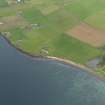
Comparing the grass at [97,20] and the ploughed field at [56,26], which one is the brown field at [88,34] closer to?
the ploughed field at [56,26]

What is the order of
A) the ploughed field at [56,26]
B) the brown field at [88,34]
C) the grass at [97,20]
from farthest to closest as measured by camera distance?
the grass at [97,20] < the brown field at [88,34] < the ploughed field at [56,26]

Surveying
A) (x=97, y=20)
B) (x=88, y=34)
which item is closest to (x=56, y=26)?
(x=88, y=34)

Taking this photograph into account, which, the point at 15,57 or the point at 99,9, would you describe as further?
the point at 99,9

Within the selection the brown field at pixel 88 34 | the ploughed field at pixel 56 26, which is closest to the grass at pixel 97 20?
the ploughed field at pixel 56 26

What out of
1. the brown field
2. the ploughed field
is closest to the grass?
the ploughed field

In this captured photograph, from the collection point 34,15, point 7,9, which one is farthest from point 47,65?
point 7,9

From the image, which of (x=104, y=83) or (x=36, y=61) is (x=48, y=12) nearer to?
(x=36, y=61)

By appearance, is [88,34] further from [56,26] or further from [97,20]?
[56,26]
